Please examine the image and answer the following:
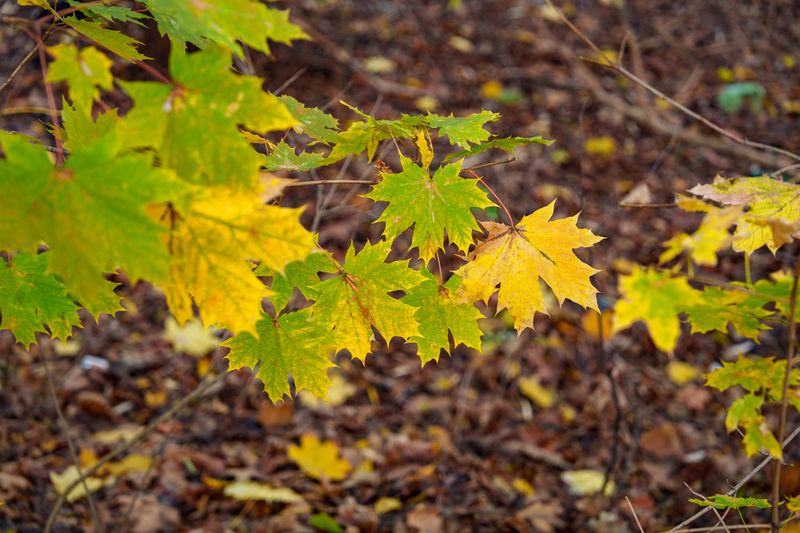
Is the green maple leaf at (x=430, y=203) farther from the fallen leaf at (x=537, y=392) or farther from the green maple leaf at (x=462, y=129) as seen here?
the fallen leaf at (x=537, y=392)

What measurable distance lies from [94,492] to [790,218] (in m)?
2.38

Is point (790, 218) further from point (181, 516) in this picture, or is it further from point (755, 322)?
point (181, 516)

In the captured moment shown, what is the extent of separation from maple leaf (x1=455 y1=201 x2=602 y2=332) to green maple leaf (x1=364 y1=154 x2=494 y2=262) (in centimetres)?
6

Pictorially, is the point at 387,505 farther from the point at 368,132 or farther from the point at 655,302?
the point at 655,302

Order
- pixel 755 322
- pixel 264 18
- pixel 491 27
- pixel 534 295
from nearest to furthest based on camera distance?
pixel 264 18
pixel 534 295
pixel 755 322
pixel 491 27

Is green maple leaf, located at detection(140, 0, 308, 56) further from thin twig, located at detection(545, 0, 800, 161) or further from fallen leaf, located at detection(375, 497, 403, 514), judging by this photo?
fallen leaf, located at detection(375, 497, 403, 514)

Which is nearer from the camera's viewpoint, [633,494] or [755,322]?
[755,322]

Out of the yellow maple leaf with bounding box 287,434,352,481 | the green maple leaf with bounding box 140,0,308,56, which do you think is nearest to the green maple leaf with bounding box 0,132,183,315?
the green maple leaf with bounding box 140,0,308,56

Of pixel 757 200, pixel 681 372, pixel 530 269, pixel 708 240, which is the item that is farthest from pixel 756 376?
pixel 681 372

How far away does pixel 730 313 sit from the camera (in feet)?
4.83

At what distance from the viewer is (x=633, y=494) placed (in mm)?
2621

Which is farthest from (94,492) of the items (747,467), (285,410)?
(747,467)

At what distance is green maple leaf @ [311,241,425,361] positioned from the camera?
1.26m

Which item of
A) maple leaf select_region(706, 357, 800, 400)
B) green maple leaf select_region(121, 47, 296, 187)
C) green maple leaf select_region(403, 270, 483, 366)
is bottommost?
maple leaf select_region(706, 357, 800, 400)
